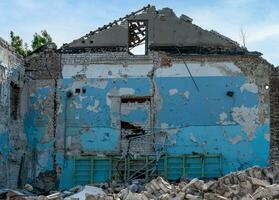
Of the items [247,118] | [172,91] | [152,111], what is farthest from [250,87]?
[152,111]

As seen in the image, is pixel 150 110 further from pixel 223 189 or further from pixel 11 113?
pixel 223 189

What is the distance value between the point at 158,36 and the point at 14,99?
5.82 metres

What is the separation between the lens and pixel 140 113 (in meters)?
22.0

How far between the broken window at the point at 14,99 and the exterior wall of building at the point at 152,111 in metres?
0.98

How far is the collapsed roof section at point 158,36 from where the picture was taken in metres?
22.8

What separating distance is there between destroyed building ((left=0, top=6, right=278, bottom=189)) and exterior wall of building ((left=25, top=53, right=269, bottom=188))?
0.12ft

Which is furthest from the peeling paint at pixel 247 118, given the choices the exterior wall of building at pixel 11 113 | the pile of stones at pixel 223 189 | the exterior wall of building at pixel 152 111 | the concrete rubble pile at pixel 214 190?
the exterior wall of building at pixel 11 113

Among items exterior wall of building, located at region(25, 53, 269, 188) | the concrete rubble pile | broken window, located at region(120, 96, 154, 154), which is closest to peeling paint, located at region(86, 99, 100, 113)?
exterior wall of building, located at region(25, 53, 269, 188)

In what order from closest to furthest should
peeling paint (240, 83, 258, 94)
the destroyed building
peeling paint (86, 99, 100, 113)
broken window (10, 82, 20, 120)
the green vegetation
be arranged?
broken window (10, 82, 20, 120) → the destroyed building → peeling paint (240, 83, 258, 94) → peeling paint (86, 99, 100, 113) → the green vegetation

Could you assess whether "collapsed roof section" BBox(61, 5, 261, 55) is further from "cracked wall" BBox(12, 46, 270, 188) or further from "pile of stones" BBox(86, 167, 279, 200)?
"pile of stones" BBox(86, 167, 279, 200)

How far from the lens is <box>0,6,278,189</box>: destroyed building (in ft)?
70.1

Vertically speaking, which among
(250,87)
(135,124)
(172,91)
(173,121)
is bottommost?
(135,124)

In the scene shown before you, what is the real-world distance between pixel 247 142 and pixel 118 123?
4.58 metres

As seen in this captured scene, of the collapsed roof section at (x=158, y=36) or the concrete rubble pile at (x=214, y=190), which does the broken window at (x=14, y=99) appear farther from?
the concrete rubble pile at (x=214, y=190)
